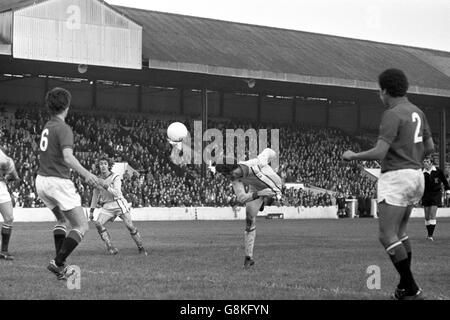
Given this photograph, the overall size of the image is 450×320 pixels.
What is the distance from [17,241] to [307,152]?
40515mm

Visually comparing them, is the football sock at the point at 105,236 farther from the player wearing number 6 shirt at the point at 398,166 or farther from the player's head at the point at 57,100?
the player wearing number 6 shirt at the point at 398,166

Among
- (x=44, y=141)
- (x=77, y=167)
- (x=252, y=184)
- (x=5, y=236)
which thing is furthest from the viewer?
(x=5, y=236)

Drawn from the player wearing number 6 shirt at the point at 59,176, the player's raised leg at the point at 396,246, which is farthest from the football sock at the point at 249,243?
the player's raised leg at the point at 396,246

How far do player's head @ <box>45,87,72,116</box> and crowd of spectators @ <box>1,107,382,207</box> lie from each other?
2899 centimetres

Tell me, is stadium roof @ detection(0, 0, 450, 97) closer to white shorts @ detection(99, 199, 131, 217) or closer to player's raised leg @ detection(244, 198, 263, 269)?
white shorts @ detection(99, 199, 131, 217)

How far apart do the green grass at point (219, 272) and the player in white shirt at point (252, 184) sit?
0.63 metres

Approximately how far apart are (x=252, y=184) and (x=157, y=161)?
121ft

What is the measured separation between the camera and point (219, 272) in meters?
13.4

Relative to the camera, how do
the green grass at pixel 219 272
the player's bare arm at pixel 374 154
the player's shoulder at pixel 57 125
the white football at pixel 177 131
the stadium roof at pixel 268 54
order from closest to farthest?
the player's bare arm at pixel 374 154
the green grass at pixel 219 272
the player's shoulder at pixel 57 125
the white football at pixel 177 131
the stadium roof at pixel 268 54

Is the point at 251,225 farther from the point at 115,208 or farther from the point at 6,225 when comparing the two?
the point at 115,208

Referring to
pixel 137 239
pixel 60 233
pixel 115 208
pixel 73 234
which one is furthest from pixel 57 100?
pixel 115 208

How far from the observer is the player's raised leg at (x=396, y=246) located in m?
9.34
